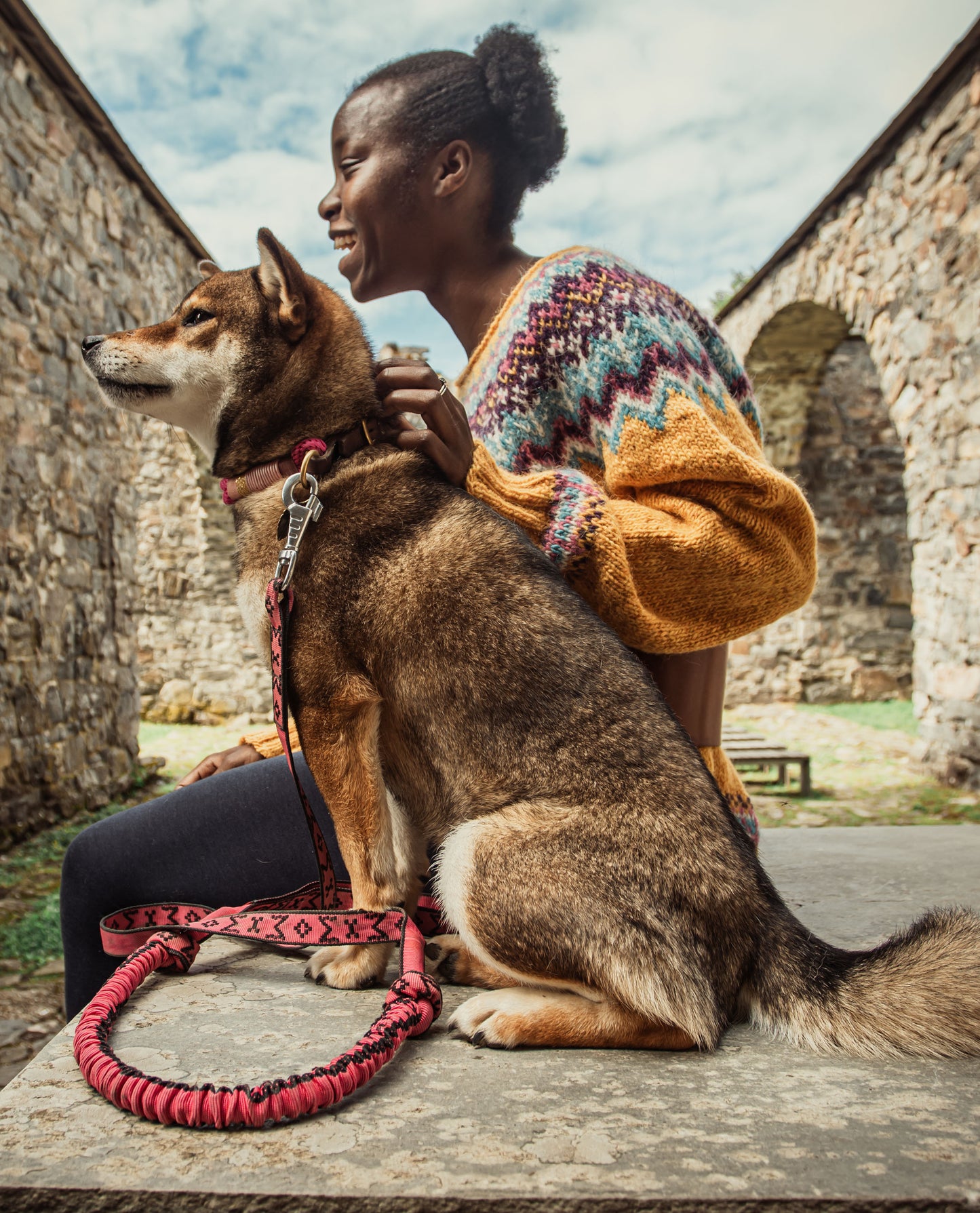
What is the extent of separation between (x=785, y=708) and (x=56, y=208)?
9870 mm

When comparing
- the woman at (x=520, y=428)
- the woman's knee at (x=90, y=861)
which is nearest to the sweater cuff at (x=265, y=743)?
the woman at (x=520, y=428)

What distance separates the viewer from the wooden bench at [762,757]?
722 centimetres

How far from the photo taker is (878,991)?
4.57 ft

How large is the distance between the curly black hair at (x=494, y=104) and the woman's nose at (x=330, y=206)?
9.1 inches

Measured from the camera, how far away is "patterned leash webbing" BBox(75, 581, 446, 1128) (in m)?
1.10

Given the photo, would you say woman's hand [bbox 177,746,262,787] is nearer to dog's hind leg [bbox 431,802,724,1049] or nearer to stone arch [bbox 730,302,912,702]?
dog's hind leg [bbox 431,802,724,1049]

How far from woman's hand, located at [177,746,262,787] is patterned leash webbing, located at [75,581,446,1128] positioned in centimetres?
43

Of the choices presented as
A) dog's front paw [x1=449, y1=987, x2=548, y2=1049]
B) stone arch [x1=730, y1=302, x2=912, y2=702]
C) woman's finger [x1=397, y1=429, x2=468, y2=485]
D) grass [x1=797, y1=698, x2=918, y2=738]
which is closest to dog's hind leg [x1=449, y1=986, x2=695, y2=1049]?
dog's front paw [x1=449, y1=987, x2=548, y2=1049]

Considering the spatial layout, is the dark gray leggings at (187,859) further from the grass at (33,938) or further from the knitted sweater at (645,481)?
the grass at (33,938)

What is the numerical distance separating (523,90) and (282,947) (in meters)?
2.24

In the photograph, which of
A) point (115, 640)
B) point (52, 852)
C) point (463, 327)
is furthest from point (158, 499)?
point (463, 327)

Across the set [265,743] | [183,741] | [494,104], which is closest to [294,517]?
[265,743]

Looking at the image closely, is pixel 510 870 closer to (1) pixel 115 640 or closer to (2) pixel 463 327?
(2) pixel 463 327

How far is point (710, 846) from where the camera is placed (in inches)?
55.3
